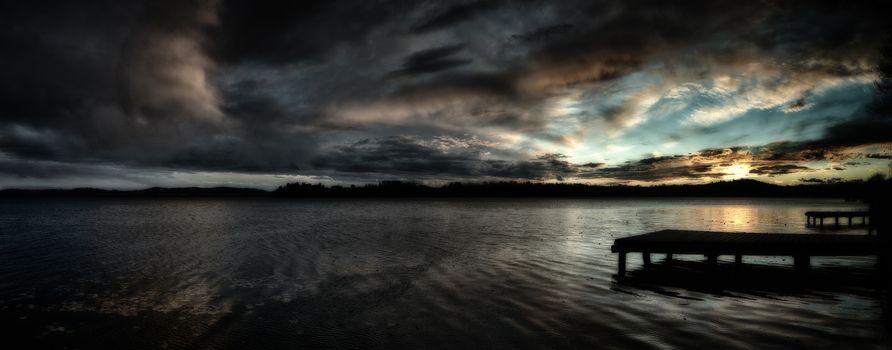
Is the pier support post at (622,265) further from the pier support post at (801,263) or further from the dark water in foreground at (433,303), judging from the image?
the pier support post at (801,263)

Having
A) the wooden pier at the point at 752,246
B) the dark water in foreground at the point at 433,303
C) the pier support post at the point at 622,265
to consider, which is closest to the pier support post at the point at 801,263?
the wooden pier at the point at 752,246

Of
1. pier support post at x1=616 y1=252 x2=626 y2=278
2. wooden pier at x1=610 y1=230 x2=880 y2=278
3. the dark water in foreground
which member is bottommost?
the dark water in foreground

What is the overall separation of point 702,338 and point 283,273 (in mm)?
15806

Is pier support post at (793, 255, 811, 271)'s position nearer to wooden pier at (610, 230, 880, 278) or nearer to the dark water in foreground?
wooden pier at (610, 230, 880, 278)

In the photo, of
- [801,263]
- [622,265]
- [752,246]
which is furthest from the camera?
[801,263]

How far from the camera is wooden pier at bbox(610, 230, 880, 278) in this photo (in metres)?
15.2

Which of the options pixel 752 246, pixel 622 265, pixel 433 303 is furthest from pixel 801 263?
pixel 433 303

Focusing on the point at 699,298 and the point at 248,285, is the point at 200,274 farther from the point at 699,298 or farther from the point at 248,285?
the point at 699,298

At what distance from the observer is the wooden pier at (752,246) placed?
15164 millimetres

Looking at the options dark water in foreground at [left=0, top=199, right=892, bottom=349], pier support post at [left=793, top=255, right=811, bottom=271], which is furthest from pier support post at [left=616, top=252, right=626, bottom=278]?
pier support post at [left=793, top=255, right=811, bottom=271]

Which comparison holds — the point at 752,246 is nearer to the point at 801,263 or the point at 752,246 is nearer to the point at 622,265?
the point at 801,263

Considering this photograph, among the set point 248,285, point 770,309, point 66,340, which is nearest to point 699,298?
point 770,309

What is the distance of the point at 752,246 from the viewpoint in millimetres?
15680

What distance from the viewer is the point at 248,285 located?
16.2m
